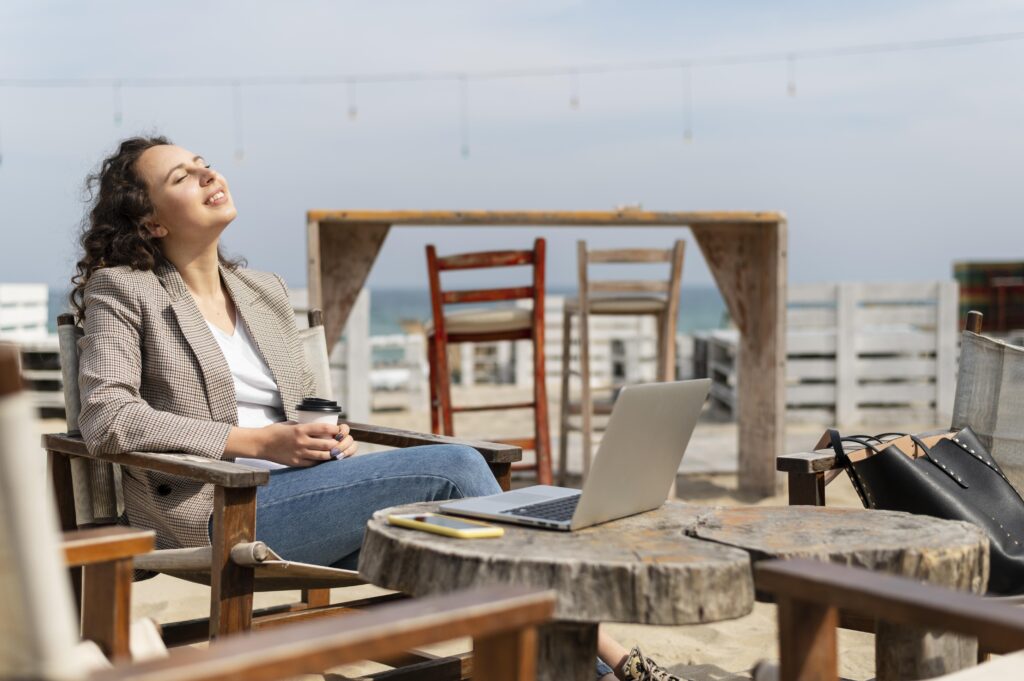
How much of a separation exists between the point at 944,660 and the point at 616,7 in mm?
19668

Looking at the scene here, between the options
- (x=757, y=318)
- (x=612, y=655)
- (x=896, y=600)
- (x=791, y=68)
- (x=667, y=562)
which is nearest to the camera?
(x=896, y=600)

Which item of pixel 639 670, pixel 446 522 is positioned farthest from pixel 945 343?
pixel 446 522

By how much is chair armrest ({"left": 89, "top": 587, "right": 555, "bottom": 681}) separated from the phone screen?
1.57 feet

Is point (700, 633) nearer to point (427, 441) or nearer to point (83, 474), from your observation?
point (427, 441)

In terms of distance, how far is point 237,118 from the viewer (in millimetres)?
13156

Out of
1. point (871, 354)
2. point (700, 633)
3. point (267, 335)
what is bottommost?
point (700, 633)

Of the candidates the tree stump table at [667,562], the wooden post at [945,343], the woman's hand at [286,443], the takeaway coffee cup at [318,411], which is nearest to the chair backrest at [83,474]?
the woman's hand at [286,443]

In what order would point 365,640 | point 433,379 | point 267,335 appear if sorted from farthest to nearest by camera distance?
point 433,379
point 267,335
point 365,640

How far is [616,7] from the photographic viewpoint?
2039 centimetres

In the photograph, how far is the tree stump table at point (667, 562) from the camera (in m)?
1.51

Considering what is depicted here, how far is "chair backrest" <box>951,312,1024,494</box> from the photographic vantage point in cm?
287

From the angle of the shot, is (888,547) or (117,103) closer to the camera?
(888,547)

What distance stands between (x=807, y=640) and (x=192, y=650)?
0.68m

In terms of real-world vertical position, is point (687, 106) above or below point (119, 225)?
above
